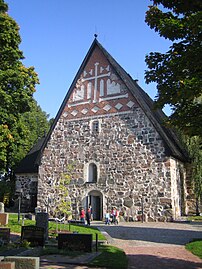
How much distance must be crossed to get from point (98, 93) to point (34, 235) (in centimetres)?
1423

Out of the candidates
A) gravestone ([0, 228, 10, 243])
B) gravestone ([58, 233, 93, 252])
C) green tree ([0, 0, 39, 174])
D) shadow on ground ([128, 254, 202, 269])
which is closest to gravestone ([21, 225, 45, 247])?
gravestone ([0, 228, 10, 243])

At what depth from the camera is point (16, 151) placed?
1142 inches

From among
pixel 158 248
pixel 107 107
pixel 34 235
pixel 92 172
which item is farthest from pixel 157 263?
pixel 107 107

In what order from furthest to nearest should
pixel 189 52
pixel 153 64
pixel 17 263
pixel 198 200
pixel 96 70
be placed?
pixel 96 70 < pixel 198 200 < pixel 153 64 < pixel 189 52 < pixel 17 263

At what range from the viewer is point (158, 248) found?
33.3 feet

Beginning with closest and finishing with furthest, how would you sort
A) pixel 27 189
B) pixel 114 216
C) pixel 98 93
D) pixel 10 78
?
pixel 10 78
pixel 114 216
pixel 98 93
pixel 27 189

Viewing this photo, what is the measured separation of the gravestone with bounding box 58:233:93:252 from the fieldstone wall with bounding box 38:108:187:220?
404 inches

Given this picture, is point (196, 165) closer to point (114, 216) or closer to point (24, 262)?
point (114, 216)

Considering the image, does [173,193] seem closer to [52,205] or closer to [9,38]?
[52,205]

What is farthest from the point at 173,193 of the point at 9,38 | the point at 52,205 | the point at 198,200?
the point at 9,38

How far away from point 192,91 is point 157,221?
13.7 meters

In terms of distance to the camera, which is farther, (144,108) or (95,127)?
(95,127)

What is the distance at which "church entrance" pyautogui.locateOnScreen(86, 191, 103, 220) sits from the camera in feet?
68.5

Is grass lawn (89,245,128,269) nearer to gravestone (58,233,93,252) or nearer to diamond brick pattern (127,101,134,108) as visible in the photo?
gravestone (58,233,93,252)
